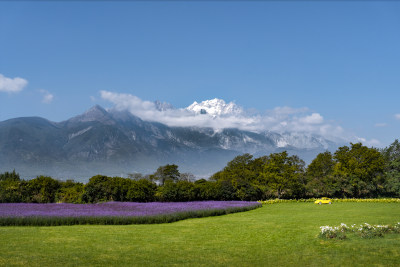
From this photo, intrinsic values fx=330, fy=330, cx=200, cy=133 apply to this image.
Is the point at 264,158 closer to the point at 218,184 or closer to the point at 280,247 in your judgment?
the point at 218,184

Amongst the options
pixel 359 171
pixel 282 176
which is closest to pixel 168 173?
pixel 282 176

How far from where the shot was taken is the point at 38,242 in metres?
13.8

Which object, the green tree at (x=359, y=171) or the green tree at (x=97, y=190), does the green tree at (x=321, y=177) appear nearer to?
the green tree at (x=359, y=171)

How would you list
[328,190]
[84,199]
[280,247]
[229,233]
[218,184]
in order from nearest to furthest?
[280,247]
[229,233]
[84,199]
[218,184]
[328,190]

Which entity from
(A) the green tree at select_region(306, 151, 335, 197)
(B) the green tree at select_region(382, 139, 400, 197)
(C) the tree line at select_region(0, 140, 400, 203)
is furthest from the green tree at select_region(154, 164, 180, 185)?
(B) the green tree at select_region(382, 139, 400, 197)

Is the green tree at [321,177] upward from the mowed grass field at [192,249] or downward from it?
upward

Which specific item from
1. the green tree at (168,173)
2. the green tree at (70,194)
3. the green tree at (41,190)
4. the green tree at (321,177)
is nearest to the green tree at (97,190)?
the green tree at (70,194)

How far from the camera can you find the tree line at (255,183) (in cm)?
3991

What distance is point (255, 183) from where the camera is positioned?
56.6 metres

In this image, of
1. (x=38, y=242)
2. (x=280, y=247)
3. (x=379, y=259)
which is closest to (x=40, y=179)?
(x=38, y=242)

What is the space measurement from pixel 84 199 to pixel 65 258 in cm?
2938

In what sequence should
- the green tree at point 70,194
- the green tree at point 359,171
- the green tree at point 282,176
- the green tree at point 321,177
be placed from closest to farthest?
the green tree at point 70,194 < the green tree at point 359,171 < the green tree at point 282,176 < the green tree at point 321,177

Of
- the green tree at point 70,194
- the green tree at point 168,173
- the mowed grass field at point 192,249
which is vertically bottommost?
the mowed grass field at point 192,249

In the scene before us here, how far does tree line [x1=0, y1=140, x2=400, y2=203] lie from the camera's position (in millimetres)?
39906
